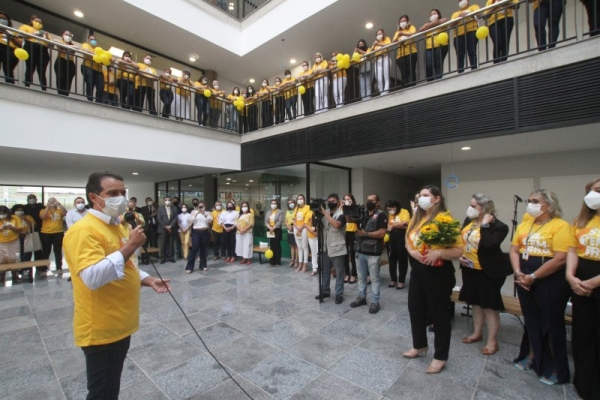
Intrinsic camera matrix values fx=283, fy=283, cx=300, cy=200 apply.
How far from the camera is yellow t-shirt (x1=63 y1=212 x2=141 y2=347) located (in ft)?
5.34

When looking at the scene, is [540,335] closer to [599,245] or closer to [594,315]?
[594,315]

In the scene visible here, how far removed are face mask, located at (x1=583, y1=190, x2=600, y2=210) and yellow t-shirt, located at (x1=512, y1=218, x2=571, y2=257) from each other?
28 centimetres

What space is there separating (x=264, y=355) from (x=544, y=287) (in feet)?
9.26

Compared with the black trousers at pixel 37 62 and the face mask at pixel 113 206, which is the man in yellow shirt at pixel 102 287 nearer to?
the face mask at pixel 113 206

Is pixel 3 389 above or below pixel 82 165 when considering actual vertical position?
below

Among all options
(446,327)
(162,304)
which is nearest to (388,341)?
(446,327)

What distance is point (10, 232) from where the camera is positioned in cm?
624

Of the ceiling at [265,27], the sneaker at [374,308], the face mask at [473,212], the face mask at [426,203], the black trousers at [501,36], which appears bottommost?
the sneaker at [374,308]

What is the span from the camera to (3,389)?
101 inches

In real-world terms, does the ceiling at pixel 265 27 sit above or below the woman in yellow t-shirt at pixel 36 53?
above

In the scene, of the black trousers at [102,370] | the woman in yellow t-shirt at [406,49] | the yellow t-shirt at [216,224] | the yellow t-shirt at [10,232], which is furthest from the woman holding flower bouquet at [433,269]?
the yellow t-shirt at [10,232]

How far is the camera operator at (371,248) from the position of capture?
4.24 metres

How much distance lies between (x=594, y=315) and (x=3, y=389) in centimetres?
522

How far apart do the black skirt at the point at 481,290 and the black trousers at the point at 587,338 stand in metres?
0.63
